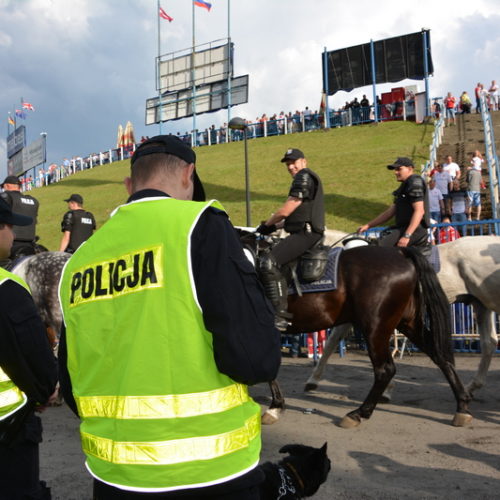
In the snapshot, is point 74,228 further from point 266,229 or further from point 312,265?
point 312,265

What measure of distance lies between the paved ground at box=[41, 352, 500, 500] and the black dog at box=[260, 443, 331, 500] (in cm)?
156

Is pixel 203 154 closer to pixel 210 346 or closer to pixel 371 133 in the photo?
pixel 371 133

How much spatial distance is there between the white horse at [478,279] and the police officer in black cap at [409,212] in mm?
383

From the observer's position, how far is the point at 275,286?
557cm

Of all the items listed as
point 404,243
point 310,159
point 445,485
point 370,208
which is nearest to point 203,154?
point 310,159

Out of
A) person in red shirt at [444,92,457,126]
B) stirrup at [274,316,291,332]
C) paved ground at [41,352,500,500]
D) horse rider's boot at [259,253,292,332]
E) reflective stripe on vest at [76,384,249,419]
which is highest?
person in red shirt at [444,92,457,126]

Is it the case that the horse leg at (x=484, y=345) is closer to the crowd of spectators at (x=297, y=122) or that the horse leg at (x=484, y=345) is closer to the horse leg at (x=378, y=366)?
the horse leg at (x=378, y=366)

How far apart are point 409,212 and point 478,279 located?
3.80 feet

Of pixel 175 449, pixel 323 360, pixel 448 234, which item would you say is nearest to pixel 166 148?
pixel 175 449

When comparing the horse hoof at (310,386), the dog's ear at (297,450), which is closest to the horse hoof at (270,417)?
the horse hoof at (310,386)

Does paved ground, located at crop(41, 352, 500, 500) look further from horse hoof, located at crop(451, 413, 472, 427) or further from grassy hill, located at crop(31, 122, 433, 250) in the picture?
grassy hill, located at crop(31, 122, 433, 250)

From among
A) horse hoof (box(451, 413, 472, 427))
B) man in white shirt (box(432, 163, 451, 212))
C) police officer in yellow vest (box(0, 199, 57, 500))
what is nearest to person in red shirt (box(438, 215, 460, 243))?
horse hoof (box(451, 413, 472, 427))

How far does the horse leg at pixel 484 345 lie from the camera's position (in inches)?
262

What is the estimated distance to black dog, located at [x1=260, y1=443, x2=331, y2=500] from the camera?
2152mm
